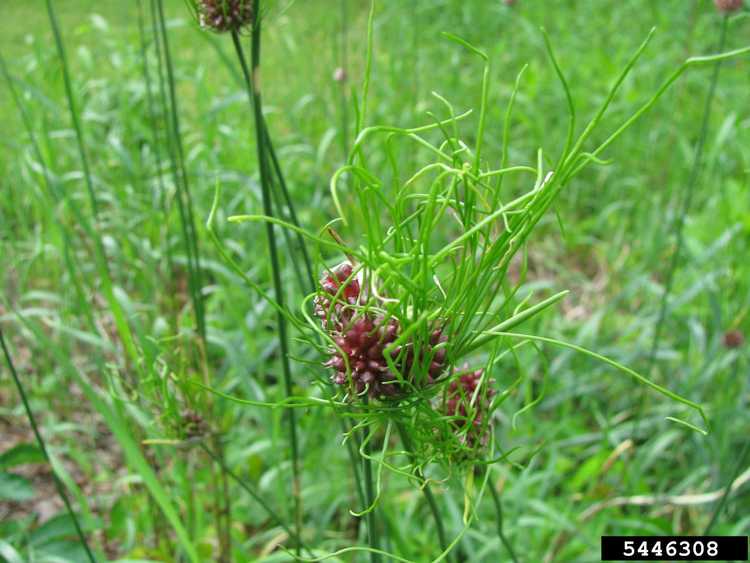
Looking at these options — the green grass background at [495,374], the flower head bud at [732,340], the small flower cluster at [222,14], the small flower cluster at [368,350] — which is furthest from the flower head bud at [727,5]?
the small flower cluster at [368,350]

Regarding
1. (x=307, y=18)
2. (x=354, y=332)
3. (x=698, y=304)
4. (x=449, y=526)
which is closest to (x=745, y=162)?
(x=698, y=304)

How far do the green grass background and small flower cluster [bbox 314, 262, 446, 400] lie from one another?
135mm

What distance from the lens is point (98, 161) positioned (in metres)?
2.12

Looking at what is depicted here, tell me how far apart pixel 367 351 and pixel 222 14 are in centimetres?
39

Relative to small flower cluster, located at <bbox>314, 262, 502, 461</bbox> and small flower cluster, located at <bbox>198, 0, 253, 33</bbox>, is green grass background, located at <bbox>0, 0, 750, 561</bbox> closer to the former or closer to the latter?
small flower cluster, located at <bbox>198, 0, 253, 33</bbox>

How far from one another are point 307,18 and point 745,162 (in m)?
2.25

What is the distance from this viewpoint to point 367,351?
0.45 meters

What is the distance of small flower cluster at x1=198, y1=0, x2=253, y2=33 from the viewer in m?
0.67

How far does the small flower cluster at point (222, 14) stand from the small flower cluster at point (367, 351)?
0.33 metres

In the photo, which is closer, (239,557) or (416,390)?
(416,390)

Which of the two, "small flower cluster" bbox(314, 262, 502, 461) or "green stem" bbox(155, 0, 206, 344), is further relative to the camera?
"green stem" bbox(155, 0, 206, 344)

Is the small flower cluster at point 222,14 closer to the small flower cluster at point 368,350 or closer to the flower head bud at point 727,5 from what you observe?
the small flower cluster at point 368,350

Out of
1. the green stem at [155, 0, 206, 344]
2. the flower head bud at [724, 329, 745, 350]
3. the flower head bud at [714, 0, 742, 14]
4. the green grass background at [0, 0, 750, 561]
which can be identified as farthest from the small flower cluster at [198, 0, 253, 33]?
the flower head bud at [724, 329, 745, 350]

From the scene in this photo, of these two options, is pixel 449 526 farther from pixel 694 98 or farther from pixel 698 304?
pixel 694 98
